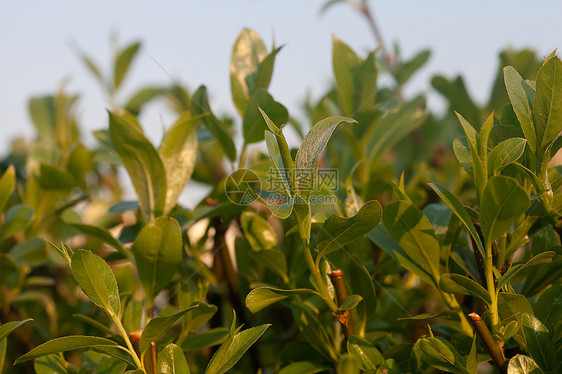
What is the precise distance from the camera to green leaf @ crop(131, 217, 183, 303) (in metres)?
0.59

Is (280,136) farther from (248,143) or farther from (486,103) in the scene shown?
(486,103)

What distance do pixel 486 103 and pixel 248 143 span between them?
21.1 inches

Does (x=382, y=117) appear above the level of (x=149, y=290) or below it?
above

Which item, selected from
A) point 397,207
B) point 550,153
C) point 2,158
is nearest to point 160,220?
point 397,207

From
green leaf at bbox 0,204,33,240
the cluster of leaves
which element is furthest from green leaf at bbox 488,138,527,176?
green leaf at bbox 0,204,33,240

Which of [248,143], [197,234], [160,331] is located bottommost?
[197,234]

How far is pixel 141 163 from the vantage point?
2.25 ft

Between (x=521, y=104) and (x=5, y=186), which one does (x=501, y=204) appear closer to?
(x=521, y=104)

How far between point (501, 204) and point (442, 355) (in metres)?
0.14

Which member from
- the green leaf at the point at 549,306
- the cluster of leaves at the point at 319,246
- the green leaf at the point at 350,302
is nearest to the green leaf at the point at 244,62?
the cluster of leaves at the point at 319,246

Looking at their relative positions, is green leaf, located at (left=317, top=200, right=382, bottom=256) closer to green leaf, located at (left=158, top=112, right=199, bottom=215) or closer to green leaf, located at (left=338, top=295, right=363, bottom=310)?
Result: green leaf, located at (left=338, top=295, right=363, bottom=310)

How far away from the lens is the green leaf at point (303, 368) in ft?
1.85

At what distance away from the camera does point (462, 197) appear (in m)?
1.01

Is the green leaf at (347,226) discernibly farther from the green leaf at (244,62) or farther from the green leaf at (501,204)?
the green leaf at (244,62)
